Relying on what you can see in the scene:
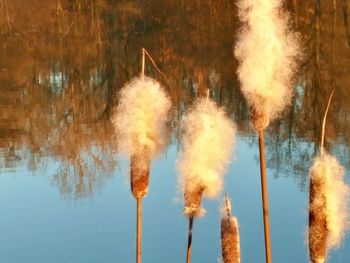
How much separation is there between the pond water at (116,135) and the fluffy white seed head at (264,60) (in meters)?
0.37

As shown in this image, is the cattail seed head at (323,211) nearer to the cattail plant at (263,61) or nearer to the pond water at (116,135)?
the cattail plant at (263,61)

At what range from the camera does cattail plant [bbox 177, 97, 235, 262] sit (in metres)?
1.78

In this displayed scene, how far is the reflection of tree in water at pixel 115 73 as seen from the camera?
27.8 ft

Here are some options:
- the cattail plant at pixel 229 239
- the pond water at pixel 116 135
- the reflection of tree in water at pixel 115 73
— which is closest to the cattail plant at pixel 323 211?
the cattail plant at pixel 229 239

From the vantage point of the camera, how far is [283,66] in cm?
179

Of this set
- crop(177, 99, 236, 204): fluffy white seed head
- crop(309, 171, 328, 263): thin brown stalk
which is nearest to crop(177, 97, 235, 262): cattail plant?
crop(177, 99, 236, 204): fluffy white seed head

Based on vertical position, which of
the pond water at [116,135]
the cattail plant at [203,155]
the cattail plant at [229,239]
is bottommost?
the pond water at [116,135]

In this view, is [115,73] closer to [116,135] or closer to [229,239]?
[116,135]

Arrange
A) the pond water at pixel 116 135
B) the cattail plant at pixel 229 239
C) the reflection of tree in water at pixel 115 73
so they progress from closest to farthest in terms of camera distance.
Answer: the cattail plant at pixel 229 239, the pond water at pixel 116 135, the reflection of tree in water at pixel 115 73

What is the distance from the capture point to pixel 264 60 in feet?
5.81

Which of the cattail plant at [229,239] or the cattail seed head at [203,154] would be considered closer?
the cattail plant at [229,239]

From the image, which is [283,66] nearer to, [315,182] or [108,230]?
[315,182]

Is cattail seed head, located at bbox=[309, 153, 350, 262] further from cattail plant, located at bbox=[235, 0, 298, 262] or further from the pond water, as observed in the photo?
the pond water

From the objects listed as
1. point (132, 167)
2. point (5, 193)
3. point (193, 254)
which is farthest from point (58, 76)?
point (132, 167)
